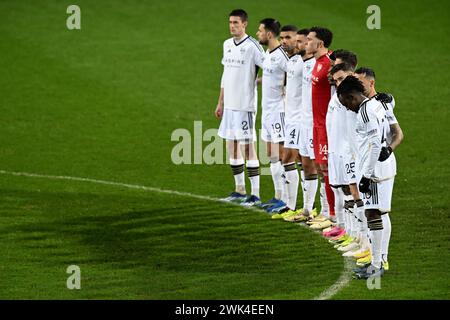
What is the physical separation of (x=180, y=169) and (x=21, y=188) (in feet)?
9.01

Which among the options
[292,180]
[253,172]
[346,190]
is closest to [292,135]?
[292,180]

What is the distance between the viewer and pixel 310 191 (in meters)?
14.0

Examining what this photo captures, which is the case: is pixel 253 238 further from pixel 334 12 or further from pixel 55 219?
pixel 334 12

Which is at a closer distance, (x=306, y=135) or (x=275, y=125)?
(x=306, y=135)

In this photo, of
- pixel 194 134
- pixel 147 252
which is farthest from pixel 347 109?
pixel 194 134

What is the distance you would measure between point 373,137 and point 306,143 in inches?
108

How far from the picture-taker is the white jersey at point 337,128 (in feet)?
40.5

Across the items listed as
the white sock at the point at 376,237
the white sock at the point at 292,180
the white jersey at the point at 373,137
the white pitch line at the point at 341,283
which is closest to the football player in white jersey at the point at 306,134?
the white sock at the point at 292,180

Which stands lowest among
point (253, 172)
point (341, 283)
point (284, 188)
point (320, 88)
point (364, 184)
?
point (341, 283)

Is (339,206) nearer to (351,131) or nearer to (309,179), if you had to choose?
(309,179)

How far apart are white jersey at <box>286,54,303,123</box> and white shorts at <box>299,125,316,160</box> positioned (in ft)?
0.87

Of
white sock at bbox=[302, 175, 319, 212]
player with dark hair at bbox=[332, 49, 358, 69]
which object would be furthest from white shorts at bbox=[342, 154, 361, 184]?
white sock at bbox=[302, 175, 319, 212]

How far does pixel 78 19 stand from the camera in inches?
1030
